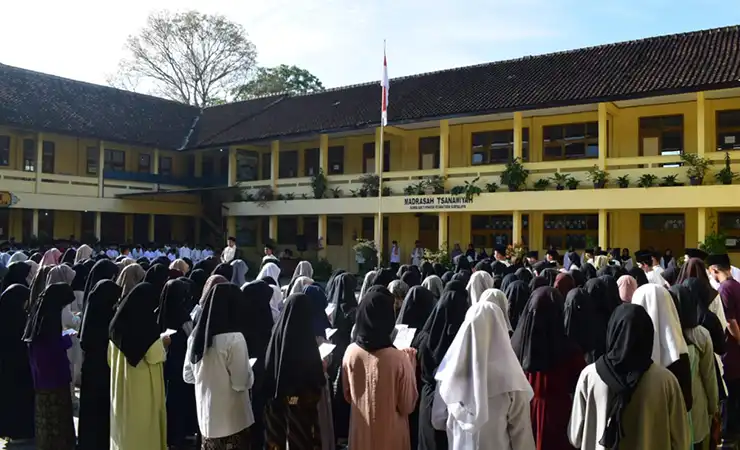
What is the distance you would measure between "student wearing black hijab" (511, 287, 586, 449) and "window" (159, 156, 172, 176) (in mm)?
26637

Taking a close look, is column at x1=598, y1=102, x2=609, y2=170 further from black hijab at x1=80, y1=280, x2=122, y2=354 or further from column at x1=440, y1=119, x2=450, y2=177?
black hijab at x1=80, y1=280, x2=122, y2=354

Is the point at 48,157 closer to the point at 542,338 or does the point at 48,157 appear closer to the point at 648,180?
the point at 648,180

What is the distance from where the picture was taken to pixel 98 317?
16.3ft

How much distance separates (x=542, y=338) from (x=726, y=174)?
13.5 m

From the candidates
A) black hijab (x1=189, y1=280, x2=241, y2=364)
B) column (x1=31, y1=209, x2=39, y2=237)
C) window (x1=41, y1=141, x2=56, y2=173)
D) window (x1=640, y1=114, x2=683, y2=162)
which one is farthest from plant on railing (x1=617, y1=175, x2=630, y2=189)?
window (x1=41, y1=141, x2=56, y2=173)

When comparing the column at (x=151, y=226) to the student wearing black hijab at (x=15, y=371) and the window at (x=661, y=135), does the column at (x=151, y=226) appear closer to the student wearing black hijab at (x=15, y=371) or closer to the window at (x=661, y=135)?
the window at (x=661, y=135)

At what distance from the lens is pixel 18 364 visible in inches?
226

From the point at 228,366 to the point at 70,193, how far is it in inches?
872

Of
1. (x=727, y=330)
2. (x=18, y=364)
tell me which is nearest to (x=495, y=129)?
(x=727, y=330)

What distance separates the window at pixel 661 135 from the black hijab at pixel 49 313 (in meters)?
17.0

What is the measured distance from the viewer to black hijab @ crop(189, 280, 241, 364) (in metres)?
4.24

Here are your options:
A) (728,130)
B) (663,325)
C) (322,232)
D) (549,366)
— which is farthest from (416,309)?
(322,232)

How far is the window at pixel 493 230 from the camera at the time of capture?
811 inches

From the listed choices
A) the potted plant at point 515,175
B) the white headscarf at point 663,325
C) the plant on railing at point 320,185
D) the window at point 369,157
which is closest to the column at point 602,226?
the potted plant at point 515,175
